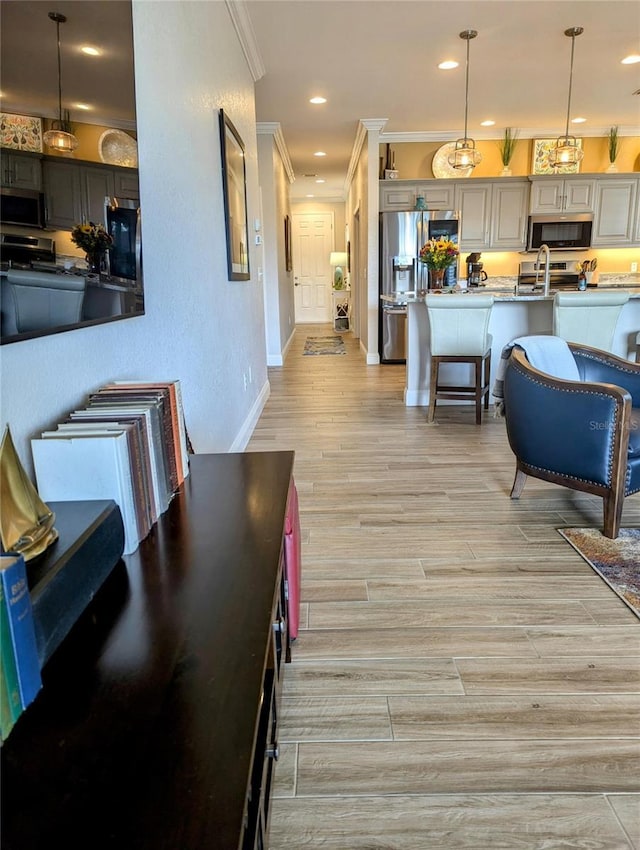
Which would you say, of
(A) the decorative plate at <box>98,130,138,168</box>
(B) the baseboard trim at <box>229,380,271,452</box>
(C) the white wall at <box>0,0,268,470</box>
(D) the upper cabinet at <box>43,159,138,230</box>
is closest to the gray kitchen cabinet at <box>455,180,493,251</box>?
(B) the baseboard trim at <box>229,380,271,452</box>

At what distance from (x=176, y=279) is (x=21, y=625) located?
1.75 metres

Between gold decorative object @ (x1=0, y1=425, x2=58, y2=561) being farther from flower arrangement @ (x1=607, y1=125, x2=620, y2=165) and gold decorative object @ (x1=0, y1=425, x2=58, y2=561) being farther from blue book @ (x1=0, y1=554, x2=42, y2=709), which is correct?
flower arrangement @ (x1=607, y1=125, x2=620, y2=165)

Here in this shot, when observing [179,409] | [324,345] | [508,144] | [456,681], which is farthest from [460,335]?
[324,345]

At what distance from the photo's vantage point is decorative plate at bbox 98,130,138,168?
1.30m

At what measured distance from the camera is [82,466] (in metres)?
1.00

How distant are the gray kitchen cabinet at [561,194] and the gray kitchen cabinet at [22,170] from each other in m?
7.44

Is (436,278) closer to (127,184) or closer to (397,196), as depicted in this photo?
(397,196)

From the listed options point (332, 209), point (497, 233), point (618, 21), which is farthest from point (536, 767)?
point (332, 209)

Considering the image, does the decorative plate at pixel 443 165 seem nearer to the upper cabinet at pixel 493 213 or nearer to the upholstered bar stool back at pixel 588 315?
the upper cabinet at pixel 493 213

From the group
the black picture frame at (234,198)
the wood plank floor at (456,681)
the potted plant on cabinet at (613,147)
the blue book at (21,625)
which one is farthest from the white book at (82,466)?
the potted plant on cabinet at (613,147)

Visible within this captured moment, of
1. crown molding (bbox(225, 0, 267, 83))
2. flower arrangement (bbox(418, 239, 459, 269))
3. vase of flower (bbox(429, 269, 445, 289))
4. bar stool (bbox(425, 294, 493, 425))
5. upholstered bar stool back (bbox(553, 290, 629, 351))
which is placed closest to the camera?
crown molding (bbox(225, 0, 267, 83))

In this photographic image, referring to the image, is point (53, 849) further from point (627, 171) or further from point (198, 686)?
point (627, 171)

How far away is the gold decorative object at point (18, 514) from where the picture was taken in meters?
0.79

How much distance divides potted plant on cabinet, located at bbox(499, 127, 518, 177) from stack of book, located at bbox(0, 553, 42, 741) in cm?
794
